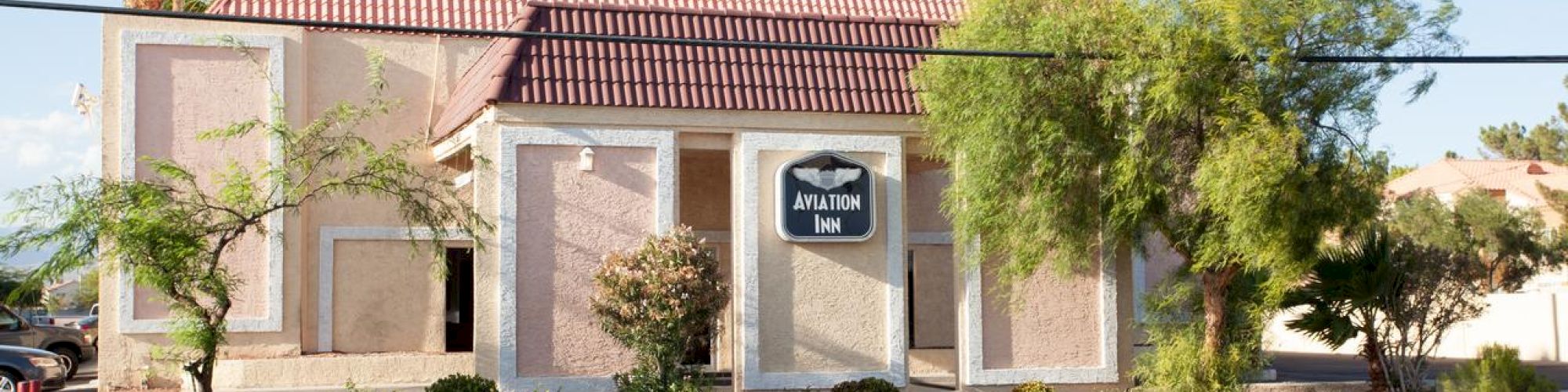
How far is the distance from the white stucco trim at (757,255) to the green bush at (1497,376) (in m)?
6.54

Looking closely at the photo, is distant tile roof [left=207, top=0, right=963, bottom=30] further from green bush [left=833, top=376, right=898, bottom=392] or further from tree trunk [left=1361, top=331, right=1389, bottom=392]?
tree trunk [left=1361, top=331, right=1389, bottom=392]

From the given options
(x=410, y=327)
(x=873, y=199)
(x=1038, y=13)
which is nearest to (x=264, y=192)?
(x=410, y=327)

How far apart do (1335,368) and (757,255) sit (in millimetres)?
19671

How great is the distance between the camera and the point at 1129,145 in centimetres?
1695

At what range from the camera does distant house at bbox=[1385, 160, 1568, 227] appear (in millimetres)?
60125

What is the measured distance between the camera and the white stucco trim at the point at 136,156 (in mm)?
20703

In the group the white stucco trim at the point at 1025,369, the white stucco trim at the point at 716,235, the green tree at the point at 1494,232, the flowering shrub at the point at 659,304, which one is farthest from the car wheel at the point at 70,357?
the green tree at the point at 1494,232

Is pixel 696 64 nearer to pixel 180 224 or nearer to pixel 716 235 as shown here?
pixel 716 235

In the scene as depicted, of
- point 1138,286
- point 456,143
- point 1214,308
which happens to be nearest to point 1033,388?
point 1214,308

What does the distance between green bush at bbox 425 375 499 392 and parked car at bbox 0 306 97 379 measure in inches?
496

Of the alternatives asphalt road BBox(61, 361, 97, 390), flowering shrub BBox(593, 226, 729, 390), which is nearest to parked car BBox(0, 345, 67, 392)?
asphalt road BBox(61, 361, 97, 390)

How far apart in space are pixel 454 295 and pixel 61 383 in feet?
19.4

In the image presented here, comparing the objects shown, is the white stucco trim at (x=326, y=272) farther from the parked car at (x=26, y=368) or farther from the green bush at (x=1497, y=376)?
the green bush at (x=1497, y=376)

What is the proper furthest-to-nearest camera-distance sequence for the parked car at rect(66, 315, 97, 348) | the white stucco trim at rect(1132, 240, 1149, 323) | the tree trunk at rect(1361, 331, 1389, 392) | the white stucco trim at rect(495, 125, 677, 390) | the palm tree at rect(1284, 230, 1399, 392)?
the parked car at rect(66, 315, 97, 348) → the white stucco trim at rect(1132, 240, 1149, 323) → the tree trunk at rect(1361, 331, 1389, 392) → the palm tree at rect(1284, 230, 1399, 392) → the white stucco trim at rect(495, 125, 677, 390)
